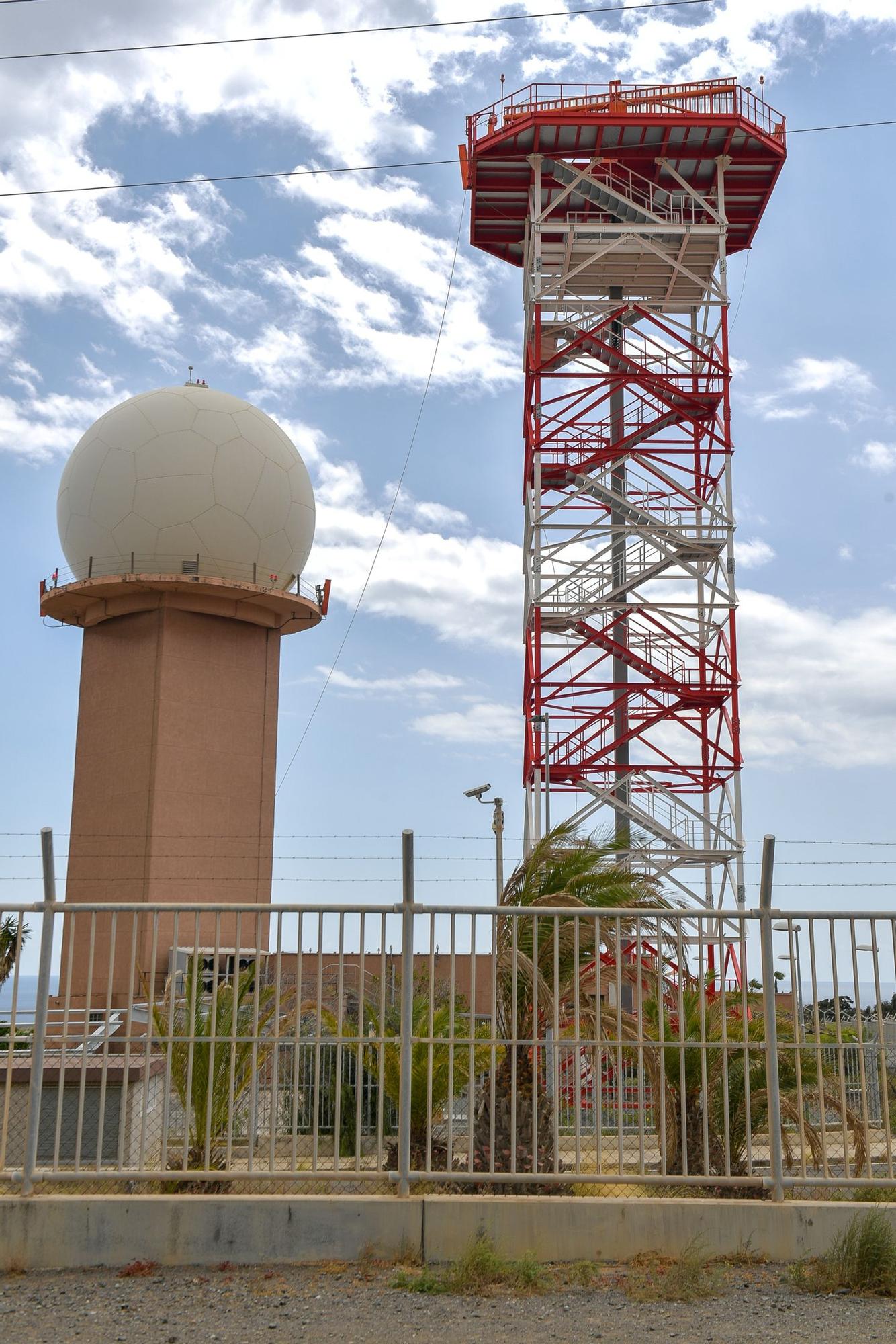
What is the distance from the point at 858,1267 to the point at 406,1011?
2.62 m

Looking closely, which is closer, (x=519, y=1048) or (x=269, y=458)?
(x=519, y=1048)

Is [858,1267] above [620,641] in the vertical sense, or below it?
below

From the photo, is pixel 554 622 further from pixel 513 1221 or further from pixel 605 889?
pixel 513 1221

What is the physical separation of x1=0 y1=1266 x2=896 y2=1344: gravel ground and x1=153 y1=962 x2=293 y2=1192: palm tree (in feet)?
2.71

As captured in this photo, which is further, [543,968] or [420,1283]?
[543,968]

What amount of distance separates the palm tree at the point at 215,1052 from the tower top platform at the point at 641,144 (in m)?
25.3

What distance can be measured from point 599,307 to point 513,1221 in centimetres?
2721

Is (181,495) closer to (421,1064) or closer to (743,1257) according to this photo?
(421,1064)

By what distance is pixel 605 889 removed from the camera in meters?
9.77

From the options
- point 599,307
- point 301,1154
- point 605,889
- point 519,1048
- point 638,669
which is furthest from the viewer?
point 599,307

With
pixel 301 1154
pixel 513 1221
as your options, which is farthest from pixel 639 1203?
pixel 301 1154

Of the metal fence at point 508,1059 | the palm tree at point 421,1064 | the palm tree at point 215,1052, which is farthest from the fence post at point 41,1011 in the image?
the palm tree at point 421,1064

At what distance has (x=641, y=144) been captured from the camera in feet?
102

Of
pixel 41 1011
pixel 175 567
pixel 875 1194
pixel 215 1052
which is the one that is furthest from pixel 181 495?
pixel 875 1194
